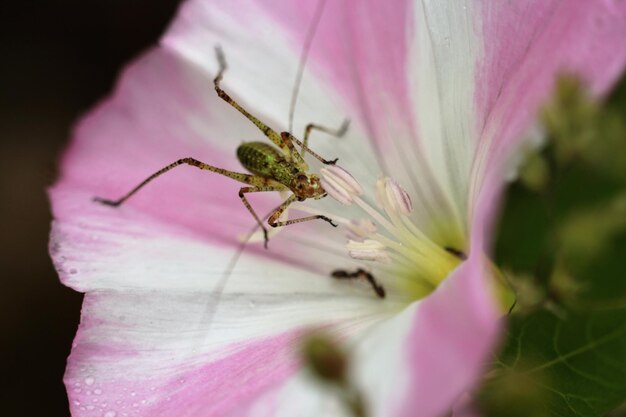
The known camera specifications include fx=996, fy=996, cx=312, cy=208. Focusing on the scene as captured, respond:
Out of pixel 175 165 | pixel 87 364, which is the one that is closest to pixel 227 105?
pixel 175 165

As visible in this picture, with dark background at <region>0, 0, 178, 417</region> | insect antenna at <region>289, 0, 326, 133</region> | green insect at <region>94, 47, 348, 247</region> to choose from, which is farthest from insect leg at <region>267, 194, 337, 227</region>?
dark background at <region>0, 0, 178, 417</region>

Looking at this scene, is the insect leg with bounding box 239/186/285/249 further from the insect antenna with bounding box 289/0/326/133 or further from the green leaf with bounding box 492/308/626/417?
the green leaf with bounding box 492/308/626/417

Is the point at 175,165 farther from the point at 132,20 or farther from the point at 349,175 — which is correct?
the point at 132,20

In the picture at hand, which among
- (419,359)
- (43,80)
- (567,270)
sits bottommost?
(43,80)

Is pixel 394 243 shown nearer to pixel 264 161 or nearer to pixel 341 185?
pixel 341 185

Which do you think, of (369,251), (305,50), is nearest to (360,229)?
(369,251)

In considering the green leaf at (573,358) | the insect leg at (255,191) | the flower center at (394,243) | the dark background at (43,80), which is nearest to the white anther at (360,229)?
the flower center at (394,243)
